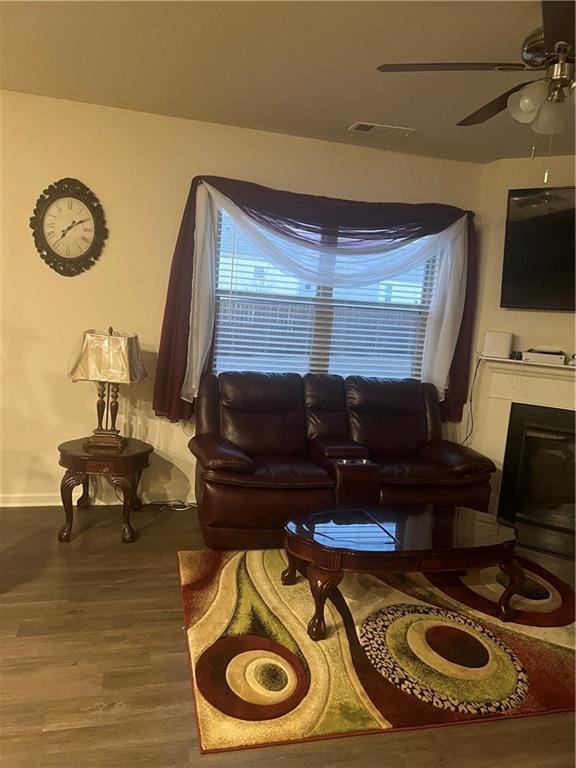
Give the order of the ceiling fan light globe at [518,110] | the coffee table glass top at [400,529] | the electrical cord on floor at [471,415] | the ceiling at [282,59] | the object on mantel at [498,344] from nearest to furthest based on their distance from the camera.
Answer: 1. the ceiling fan light globe at [518,110]
2. the ceiling at [282,59]
3. the coffee table glass top at [400,529]
4. the object on mantel at [498,344]
5. the electrical cord on floor at [471,415]

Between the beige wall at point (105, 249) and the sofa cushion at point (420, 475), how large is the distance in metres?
1.50

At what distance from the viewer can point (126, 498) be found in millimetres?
3201

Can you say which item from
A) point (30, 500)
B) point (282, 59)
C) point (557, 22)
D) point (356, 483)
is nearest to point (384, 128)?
point (282, 59)

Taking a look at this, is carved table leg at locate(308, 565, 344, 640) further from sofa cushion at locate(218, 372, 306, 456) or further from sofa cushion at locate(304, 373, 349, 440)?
sofa cushion at locate(304, 373, 349, 440)

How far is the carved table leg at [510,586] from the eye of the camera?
2.65 metres

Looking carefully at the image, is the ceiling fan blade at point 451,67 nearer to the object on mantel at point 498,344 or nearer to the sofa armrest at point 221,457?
the sofa armrest at point 221,457

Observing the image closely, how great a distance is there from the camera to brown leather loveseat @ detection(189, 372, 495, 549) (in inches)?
124

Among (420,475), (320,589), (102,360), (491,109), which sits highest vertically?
(491,109)

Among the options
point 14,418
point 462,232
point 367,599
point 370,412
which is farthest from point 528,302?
point 14,418

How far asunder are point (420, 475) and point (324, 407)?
0.86 metres

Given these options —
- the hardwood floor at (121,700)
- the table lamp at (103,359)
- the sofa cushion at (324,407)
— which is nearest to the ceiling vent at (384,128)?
the sofa cushion at (324,407)

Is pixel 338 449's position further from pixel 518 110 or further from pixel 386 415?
pixel 518 110

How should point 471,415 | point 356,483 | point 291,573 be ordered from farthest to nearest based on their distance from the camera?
point 471,415 → point 356,483 → point 291,573

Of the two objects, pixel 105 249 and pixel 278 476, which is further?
pixel 105 249
